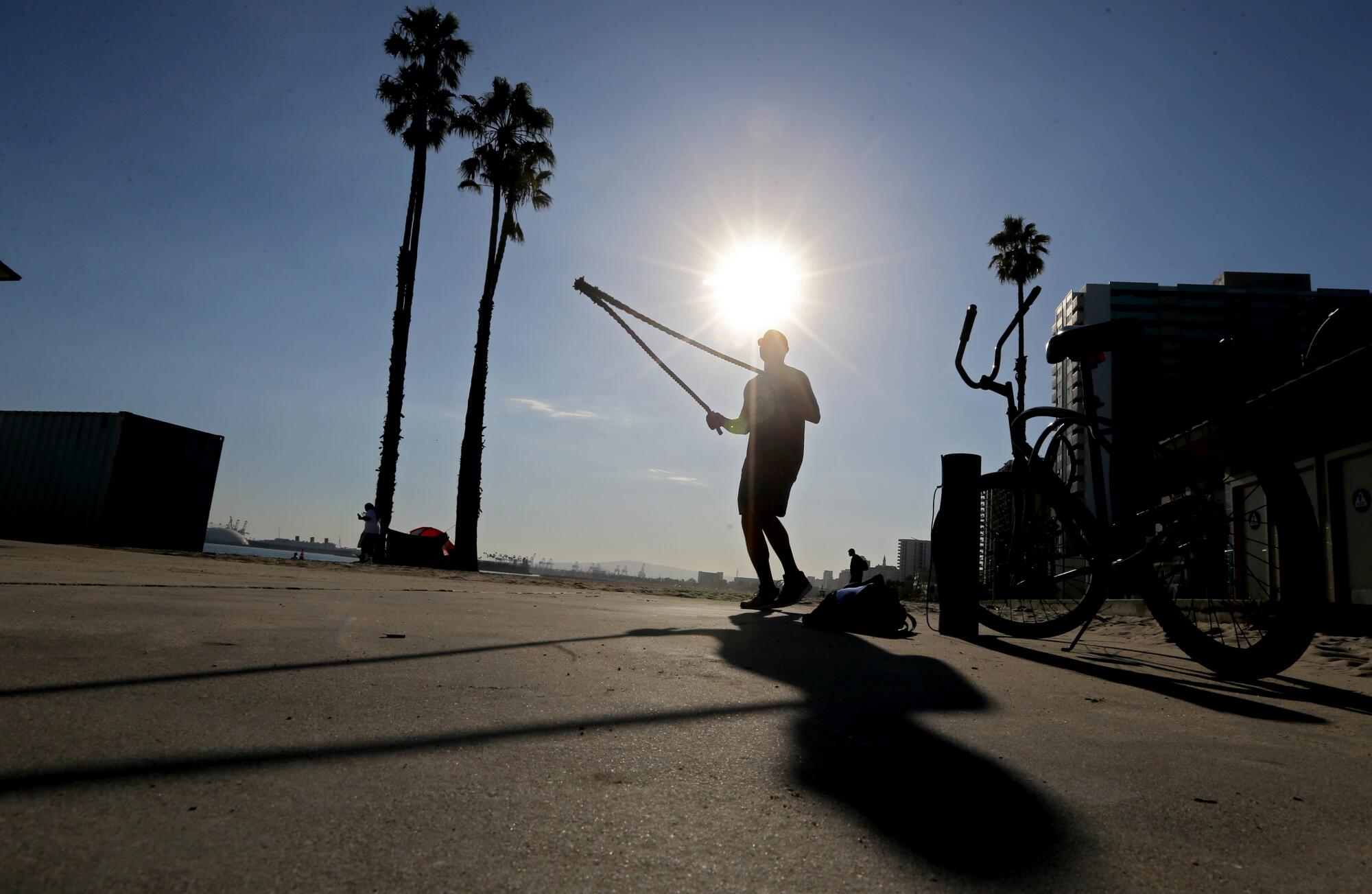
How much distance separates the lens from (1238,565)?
3.13 meters

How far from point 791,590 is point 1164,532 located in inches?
124

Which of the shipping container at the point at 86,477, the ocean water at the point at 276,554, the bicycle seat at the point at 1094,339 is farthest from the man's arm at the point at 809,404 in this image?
the shipping container at the point at 86,477

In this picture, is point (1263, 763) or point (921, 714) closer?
point (1263, 763)

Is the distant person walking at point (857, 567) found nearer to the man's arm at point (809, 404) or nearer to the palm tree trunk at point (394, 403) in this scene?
the man's arm at point (809, 404)

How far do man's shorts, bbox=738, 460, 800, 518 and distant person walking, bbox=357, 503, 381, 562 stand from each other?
1422cm

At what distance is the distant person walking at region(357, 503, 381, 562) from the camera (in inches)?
704

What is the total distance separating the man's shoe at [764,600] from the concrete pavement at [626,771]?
3.20 m

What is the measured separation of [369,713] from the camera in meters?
1.55

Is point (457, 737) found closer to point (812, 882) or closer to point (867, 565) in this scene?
point (812, 882)

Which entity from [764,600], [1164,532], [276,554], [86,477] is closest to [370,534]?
[86,477]

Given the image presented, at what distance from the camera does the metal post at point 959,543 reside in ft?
13.2

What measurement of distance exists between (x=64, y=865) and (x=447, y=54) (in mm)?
24097

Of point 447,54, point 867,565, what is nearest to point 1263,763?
point 867,565

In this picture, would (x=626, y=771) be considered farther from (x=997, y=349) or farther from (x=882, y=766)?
(x=997, y=349)
